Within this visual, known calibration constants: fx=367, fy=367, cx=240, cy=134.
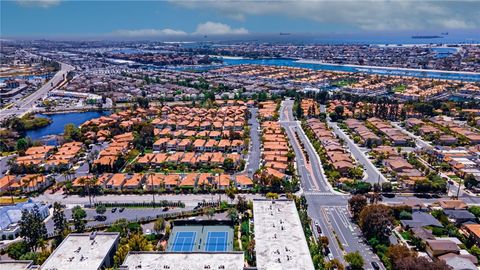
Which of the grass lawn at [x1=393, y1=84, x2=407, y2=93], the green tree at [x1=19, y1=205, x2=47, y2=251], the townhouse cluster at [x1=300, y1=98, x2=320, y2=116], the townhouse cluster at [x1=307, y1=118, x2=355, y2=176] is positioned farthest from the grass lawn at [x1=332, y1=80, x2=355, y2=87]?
the green tree at [x1=19, y1=205, x2=47, y2=251]

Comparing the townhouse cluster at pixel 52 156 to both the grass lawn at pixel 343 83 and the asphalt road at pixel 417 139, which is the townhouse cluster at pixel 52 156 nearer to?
the asphalt road at pixel 417 139

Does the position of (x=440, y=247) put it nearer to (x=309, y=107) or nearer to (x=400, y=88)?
(x=309, y=107)

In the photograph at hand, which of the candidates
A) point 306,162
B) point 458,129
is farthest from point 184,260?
point 458,129

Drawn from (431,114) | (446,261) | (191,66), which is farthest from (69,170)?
(191,66)

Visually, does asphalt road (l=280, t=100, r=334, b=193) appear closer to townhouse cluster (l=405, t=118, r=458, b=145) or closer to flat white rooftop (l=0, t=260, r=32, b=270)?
townhouse cluster (l=405, t=118, r=458, b=145)

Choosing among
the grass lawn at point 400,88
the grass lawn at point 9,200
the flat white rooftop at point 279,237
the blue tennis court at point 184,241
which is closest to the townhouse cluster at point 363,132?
the flat white rooftop at point 279,237

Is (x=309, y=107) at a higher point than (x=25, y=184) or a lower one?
higher

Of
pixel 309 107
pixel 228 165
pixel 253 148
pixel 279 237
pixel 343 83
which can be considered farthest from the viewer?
pixel 343 83
